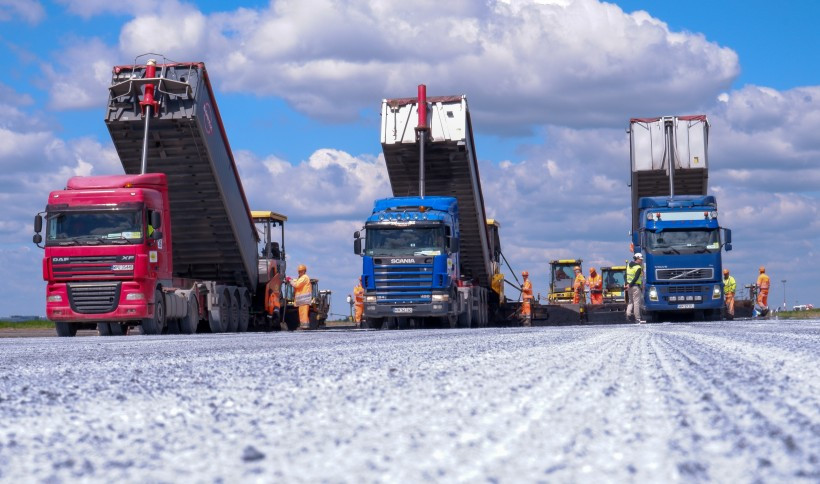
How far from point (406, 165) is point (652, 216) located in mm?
5477

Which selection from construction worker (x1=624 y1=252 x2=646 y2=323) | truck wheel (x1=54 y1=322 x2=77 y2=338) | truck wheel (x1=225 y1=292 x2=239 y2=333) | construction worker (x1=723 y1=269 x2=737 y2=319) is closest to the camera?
truck wheel (x1=54 y1=322 x2=77 y2=338)

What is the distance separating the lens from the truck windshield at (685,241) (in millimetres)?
22219

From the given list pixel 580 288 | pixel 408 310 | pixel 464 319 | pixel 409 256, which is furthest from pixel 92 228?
pixel 580 288

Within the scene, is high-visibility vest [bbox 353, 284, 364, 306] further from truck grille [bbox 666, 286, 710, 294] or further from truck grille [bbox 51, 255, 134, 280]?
truck grille [bbox 51, 255, 134, 280]

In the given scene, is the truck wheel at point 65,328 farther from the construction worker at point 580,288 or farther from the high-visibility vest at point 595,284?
the high-visibility vest at point 595,284

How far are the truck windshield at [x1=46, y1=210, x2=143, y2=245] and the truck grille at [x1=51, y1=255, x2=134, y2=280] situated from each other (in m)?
0.27

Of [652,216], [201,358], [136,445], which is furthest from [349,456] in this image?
[652,216]

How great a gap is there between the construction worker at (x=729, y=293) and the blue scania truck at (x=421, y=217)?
8228 millimetres

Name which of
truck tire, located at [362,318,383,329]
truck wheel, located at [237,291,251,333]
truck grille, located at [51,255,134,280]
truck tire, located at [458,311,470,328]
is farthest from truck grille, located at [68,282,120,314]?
truck tire, located at [458,311,470,328]

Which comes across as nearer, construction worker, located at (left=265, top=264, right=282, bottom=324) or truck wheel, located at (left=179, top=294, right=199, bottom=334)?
truck wheel, located at (left=179, top=294, right=199, bottom=334)

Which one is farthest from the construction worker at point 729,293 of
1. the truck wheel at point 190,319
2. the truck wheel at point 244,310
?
the truck wheel at point 190,319

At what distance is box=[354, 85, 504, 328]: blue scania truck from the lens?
20.8 metres

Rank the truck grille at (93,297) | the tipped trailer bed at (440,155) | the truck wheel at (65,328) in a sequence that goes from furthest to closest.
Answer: the tipped trailer bed at (440,155)
the truck wheel at (65,328)
the truck grille at (93,297)

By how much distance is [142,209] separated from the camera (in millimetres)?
17047
